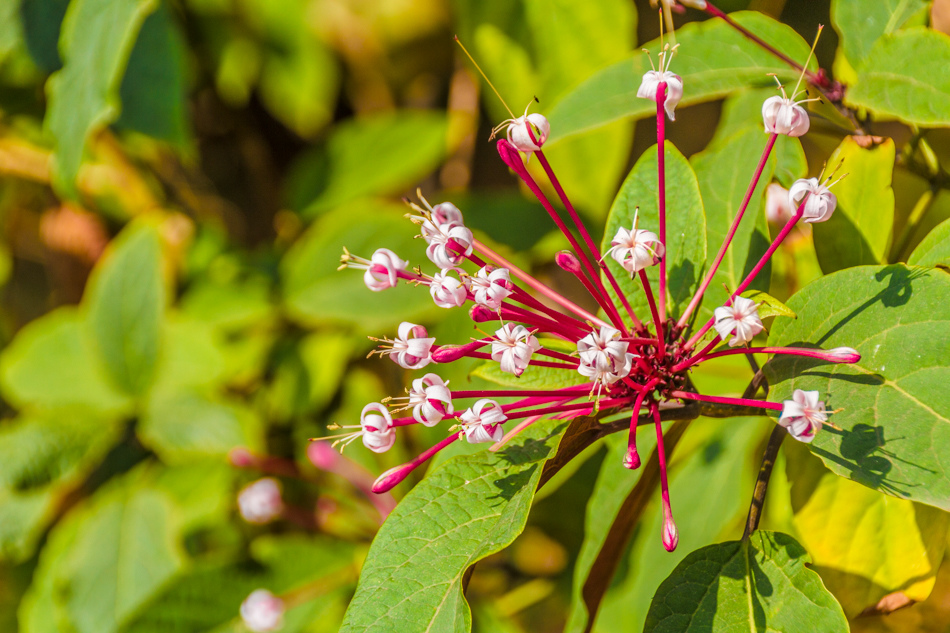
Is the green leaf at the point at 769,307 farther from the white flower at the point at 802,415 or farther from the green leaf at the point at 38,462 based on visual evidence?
the green leaf at the point at 38,462

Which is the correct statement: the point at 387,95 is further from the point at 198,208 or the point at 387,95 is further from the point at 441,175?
the point at 198,208

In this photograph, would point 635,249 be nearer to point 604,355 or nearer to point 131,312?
point 604,355

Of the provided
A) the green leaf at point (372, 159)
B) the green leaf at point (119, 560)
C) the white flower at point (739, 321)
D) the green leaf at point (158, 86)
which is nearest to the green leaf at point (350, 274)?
the green leaf at point (372, 159)

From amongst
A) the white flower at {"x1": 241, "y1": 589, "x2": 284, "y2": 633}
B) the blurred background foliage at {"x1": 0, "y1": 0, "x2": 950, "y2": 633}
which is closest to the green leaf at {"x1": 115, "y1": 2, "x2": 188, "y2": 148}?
the blurred background foliage at {"x1": 0, "y1": 0, "x2": 950, "y2": 633}

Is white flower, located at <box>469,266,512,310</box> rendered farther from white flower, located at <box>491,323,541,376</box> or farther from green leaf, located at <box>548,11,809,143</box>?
green leaf, located at <box>548,11,809,143</box>

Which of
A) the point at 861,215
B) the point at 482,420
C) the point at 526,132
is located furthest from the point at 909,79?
the point at 482,420

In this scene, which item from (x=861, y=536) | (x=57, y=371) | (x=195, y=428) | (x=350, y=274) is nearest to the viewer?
(x=861, y=536)
